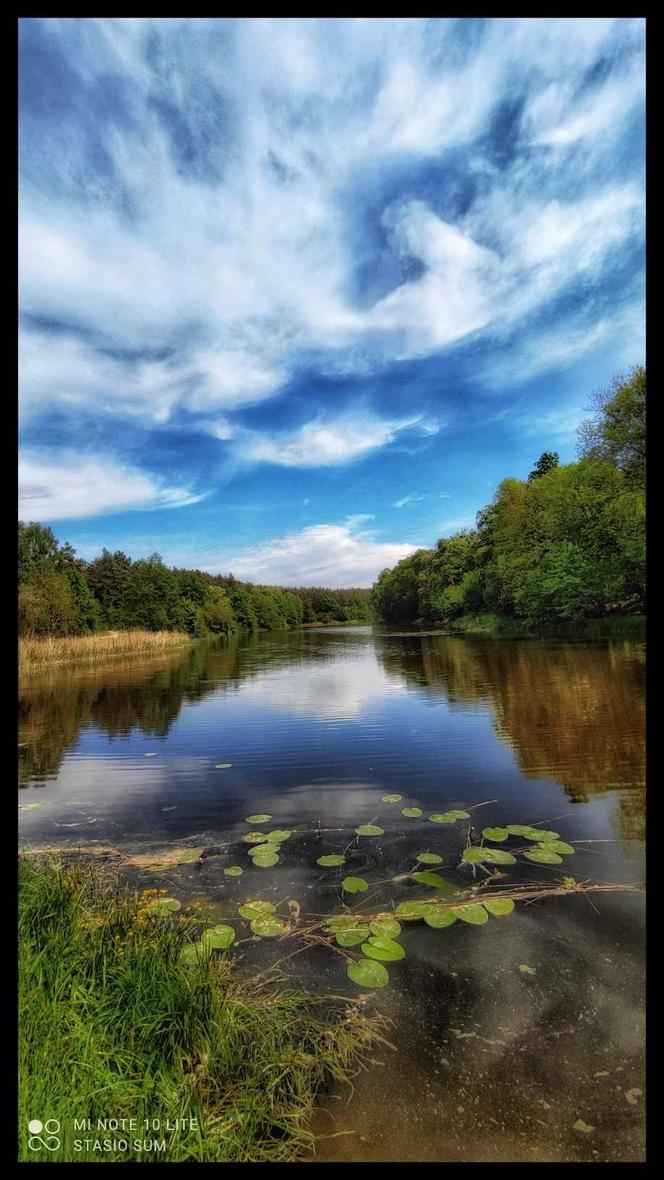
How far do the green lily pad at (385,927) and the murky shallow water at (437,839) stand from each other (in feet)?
0.39

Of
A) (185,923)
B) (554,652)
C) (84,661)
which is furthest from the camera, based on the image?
(84,661)

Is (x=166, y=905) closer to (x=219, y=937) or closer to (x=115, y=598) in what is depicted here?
(x=219, y=937)

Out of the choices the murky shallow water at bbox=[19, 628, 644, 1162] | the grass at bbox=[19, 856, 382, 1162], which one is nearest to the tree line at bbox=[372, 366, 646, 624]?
the murky shallow water at bbox=[19, 628, 644, 1162]

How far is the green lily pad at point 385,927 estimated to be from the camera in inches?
170

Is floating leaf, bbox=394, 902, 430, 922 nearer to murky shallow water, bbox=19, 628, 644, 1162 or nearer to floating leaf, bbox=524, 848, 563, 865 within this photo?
murky shallow water, bbox=19, 628, 644, 1162

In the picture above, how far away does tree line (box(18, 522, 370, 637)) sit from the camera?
2092 inches

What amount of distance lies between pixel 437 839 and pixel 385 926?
2076 mm

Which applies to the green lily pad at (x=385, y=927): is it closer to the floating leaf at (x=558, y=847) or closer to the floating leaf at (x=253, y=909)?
the floating leaf at (x=253, y=909)

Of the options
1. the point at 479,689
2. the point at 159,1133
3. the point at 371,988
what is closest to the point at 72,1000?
the point at 159,1133

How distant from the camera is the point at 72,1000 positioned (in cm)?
301

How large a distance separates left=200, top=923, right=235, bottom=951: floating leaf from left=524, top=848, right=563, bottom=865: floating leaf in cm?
337

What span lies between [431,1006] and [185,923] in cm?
203

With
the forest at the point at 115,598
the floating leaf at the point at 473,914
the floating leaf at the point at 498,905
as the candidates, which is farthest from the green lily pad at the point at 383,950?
the forest at the point at 115,598
